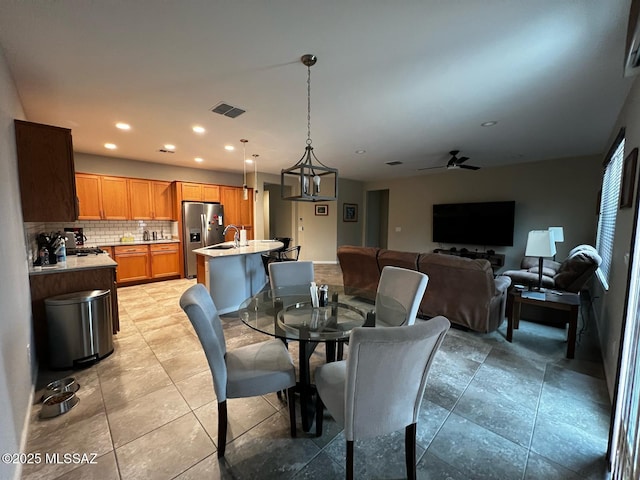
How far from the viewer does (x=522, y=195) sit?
18.4ft

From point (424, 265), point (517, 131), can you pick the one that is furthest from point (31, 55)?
point (517, 131)

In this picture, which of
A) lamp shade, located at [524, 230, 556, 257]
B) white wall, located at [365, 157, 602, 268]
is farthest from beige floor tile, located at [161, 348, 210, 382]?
white wall, located at [365, 157, 602, 268]

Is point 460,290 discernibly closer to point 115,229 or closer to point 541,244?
point 541,244

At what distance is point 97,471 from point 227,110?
10.1 feet

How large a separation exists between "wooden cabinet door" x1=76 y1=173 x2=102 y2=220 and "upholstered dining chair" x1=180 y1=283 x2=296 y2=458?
183 inches

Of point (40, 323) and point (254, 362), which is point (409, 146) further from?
point (40, 323)

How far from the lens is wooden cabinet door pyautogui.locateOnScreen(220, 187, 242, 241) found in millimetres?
6254

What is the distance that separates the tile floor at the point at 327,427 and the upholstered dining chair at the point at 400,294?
670 mm

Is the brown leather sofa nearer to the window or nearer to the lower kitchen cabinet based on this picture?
the window

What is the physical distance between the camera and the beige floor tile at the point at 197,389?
6.41ft

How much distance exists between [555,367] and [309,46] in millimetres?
3404

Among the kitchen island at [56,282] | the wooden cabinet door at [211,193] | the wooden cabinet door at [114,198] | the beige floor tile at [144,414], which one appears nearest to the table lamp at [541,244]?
the beige floor tile at [144,414]

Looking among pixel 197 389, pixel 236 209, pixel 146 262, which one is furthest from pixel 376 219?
pixel 197 389

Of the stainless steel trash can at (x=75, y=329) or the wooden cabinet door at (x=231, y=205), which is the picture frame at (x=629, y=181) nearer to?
the stainless steel trash can at (x=75, y=329)
